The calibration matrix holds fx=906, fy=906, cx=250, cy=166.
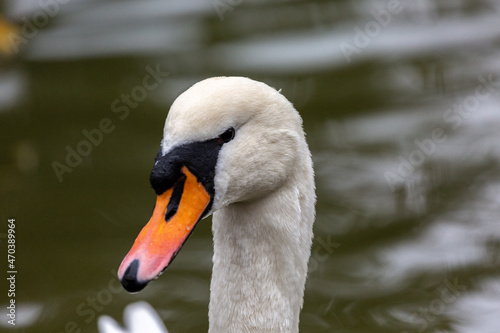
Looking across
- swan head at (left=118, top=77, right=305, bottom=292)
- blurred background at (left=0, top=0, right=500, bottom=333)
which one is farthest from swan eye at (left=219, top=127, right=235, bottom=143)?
blurred background at (left=0, top=0, right=500, bottom=333)

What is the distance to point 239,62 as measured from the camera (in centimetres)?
644

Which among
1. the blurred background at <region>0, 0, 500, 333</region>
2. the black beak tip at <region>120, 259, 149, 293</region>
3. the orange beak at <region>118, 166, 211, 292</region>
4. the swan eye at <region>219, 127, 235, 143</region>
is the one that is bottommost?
the blurred background at <region>0, 0, 500, 333</region>

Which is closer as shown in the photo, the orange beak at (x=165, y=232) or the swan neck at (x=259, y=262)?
the orange beak at (x=165, y=232)

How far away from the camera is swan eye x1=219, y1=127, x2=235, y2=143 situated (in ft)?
9.64

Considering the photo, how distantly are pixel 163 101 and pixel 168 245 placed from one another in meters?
3.40

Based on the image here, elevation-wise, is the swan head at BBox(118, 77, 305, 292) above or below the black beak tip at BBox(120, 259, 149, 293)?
above

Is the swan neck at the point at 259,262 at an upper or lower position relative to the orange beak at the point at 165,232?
lower

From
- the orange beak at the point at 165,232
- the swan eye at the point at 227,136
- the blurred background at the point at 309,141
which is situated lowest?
the blurred background at the point at 309,141

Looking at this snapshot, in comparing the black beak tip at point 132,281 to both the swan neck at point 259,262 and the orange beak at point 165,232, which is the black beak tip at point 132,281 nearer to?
the orange beak at point 165,232

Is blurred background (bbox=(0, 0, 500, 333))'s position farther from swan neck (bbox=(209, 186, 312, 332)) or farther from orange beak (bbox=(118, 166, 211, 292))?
orange beak (bbox=(118, 166, 211, 292))

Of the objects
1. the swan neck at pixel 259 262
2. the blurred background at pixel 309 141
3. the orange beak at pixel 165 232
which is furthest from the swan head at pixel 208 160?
the blurred background at pixel 309 141

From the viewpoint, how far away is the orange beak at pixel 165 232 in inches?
108

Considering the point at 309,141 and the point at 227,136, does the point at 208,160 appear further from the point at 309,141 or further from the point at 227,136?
the point at 309,141

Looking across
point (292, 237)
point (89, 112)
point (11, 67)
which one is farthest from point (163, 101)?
point (292, 237)
